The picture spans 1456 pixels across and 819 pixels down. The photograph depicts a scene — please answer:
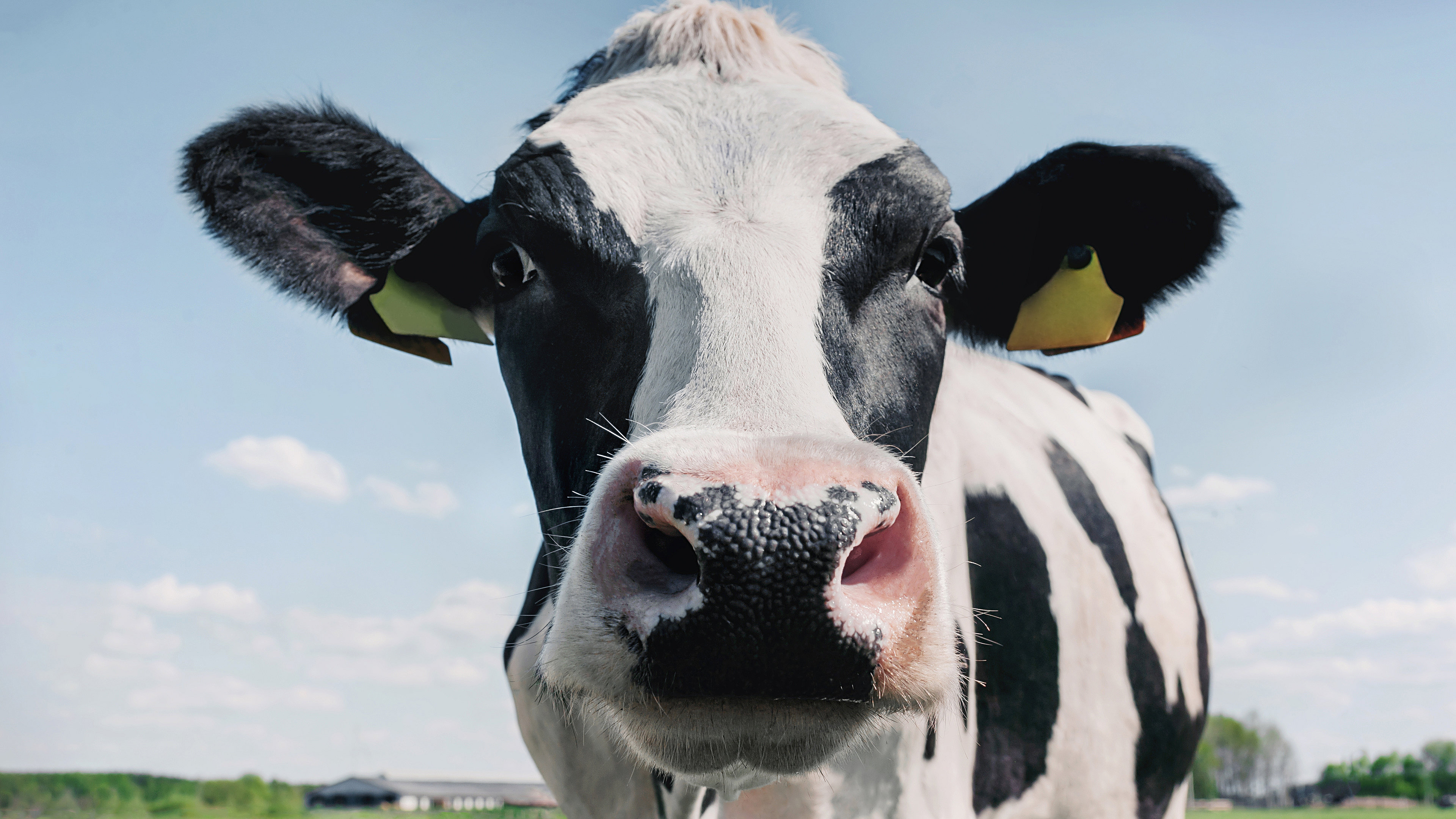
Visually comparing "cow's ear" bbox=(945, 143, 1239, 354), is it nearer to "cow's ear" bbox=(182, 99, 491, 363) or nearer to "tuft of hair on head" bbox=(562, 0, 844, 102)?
"tuft of hair on head" bbox=(562, 0, 844, 102)

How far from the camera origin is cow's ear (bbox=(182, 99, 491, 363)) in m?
3.32

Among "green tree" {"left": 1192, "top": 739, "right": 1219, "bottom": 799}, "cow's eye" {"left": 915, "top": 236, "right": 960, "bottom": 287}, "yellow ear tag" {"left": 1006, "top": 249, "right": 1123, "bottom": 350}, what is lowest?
"green tree" {"left": 1192, "top": 739, "right": 1219, "bottom": 799}

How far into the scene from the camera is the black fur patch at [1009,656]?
3293 millimetres

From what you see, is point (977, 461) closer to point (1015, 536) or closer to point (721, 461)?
point (1015, 536)

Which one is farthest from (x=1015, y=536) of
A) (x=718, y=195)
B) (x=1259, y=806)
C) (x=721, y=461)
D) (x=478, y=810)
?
(x=1259, y=806)

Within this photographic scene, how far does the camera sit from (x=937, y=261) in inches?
108

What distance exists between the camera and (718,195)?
239 cm

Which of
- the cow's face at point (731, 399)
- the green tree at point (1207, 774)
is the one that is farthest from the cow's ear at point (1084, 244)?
the green tree at point (1207, 774)

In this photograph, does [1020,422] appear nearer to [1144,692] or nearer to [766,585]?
[1144,692]

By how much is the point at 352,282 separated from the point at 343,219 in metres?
0.23

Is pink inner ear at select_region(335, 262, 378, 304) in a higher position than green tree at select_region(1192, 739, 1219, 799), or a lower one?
higher

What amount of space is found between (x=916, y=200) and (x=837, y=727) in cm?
148

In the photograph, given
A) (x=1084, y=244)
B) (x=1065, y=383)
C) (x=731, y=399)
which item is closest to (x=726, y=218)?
(x=731, y=399)

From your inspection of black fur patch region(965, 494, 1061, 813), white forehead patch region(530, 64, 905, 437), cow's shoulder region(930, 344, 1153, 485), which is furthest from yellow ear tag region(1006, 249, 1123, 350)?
white forehead patch region(530, 64, 905, 437)
